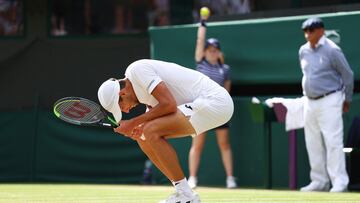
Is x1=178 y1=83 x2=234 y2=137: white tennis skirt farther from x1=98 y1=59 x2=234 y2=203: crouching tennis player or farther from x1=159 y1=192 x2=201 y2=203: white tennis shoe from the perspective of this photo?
x1=159 y1=192 x2=201 y2=203: white tennis shoe

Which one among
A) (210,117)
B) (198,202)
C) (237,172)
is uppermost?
(210,117)

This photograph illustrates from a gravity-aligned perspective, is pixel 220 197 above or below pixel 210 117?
below

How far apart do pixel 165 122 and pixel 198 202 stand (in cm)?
68

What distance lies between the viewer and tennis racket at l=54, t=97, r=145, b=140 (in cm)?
773

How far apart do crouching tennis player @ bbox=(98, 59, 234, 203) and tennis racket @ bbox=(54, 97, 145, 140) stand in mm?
270

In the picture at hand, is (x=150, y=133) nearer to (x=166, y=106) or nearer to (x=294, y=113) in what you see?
(x=166, y=106)

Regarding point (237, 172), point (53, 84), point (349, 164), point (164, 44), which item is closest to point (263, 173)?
point (237, 172)

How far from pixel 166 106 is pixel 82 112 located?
0.91m

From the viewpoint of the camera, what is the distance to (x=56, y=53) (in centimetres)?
1468

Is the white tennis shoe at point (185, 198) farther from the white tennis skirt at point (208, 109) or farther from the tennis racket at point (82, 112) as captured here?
the tennis racket at point (82, 112)

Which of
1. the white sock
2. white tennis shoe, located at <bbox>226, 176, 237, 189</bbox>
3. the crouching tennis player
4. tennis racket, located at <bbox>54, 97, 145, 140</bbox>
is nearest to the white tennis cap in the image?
the crouching tennis player

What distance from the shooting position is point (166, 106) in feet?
23.9

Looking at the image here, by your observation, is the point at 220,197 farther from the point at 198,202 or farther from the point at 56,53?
the point at 56,53

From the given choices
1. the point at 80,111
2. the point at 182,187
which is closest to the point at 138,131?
the point at 182,187
